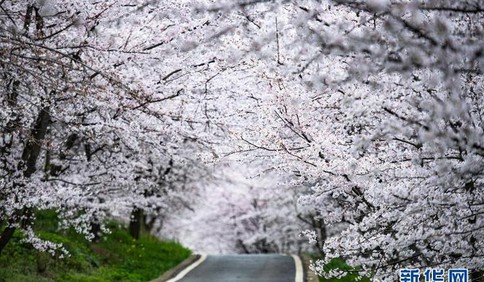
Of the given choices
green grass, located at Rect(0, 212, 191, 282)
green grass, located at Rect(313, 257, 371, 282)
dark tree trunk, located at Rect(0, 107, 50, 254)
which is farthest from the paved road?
dark tree trunk, located at Rect(0, 107, 50, 254)

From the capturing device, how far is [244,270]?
16.5 meters

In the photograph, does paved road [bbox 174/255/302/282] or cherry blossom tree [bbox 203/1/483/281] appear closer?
cherry blossom tree [bbox 203/1/483/281]

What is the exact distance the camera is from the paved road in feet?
48.0

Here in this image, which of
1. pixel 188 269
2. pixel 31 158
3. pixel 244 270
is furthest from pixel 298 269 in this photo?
pixel 31 158

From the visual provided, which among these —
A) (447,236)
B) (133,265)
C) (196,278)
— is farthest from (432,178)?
(133,265)

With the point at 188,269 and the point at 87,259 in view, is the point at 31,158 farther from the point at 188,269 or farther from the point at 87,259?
the point at 188,269

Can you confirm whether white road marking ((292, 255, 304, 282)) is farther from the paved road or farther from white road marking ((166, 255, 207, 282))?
white road marking ((166, 255, 207, 282))

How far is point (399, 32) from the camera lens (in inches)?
183

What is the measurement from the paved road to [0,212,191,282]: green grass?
1108mm

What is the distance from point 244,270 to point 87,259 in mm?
3922

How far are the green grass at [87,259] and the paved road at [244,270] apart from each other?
1.11 meters

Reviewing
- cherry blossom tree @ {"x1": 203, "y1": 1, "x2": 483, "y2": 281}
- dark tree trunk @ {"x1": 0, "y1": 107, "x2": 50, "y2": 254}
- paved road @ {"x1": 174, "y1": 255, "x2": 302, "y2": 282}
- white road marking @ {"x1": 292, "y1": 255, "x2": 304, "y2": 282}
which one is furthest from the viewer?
paved road @ {"x1": 174, "y1": 255, "x2": 302, "y2": 282}

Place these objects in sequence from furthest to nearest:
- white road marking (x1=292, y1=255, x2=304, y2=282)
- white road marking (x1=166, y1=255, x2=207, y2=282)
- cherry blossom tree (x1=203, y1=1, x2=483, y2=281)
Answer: white road marking (x1=166, y1=255, x2=207, y2=282) < white road marking (x1=292, y1=255, x2=304, y2=282) < cherry blossom tree (x1=203, y1=1, x2=483, y2=281)

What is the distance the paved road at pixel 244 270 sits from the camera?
14617 millimetres
